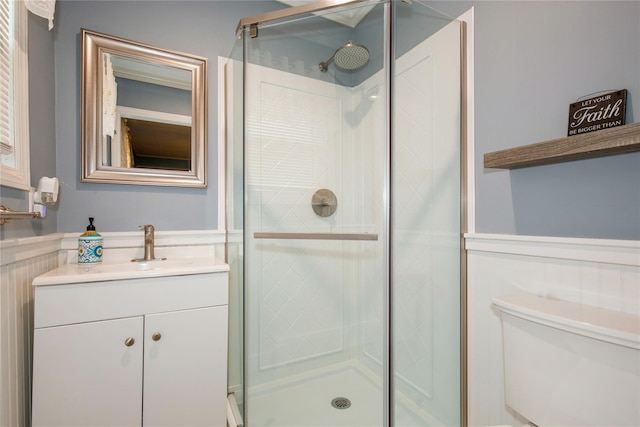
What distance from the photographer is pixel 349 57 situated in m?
1.25

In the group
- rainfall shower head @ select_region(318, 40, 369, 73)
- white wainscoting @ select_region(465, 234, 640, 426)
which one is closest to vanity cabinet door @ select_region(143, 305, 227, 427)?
white wainscoting @ select_region(465, 234, 640, 426)

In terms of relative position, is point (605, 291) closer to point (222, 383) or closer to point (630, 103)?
point (630, 103)

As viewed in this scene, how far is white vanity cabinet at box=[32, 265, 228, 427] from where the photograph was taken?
0.97 metres

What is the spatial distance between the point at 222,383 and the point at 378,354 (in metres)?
0.69

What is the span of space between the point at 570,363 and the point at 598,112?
0.72 metres

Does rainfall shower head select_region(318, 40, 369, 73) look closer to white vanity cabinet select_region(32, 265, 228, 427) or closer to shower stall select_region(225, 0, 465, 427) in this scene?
shower stall select_region(225, 0, 465, 427)

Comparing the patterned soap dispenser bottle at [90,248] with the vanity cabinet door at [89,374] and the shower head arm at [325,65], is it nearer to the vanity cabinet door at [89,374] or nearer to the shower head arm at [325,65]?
the vanity cabinet door at [89,374]

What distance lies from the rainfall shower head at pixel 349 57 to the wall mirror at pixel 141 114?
75 cm

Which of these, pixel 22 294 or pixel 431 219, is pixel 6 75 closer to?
pixel 22 294

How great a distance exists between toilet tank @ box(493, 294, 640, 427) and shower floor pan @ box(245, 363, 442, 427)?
0.52 metres

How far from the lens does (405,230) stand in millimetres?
1187

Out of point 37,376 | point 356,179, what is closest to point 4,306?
point 37,376

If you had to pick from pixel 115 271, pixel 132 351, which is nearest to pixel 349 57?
pixel 115 271

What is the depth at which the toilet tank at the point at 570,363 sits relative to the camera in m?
0.65
